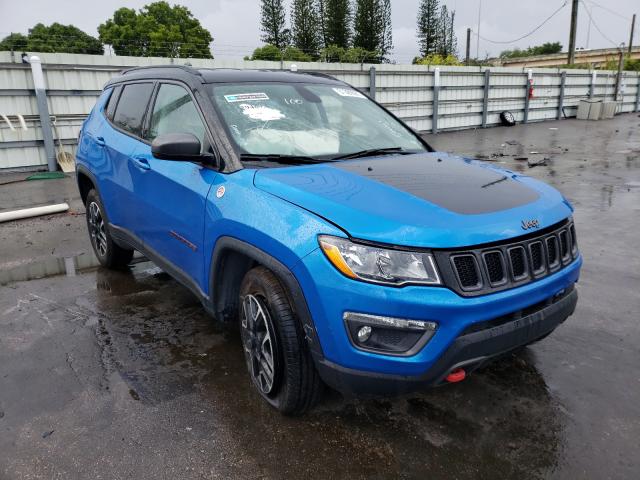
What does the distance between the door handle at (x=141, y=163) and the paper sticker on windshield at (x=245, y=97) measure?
79 cm

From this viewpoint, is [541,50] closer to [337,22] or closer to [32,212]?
[337,22]

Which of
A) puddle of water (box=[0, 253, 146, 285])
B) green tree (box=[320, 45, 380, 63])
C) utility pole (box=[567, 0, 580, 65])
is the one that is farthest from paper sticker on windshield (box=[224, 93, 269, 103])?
green tree (box=[320, 45, 380, 63])

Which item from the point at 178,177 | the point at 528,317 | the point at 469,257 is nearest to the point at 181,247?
the point at 178,177

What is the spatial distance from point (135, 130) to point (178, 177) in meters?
1.09

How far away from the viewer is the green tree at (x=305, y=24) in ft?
179

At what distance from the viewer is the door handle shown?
3608mm

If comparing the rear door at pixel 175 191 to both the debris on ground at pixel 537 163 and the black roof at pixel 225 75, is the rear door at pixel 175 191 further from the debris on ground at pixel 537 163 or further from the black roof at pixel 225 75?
the debris on ground at pixel 537 163

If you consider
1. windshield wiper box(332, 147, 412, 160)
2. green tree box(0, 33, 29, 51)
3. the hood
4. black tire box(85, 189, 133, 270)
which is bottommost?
black tire box(85, 189, 133, 270)

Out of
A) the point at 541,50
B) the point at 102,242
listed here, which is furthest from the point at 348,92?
the point at 541,50

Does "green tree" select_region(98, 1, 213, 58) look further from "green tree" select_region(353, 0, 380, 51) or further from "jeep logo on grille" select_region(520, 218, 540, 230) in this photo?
"jeep logo on grille" select_region(520, 218, 540, 230)

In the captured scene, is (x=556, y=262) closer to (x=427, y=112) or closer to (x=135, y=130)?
(x=135, y=130)

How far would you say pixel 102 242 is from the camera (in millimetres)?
4949

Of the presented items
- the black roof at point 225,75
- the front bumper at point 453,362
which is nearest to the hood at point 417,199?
Result: the front bumper at point 453,362

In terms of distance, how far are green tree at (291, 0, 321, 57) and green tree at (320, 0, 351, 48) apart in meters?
1.09
